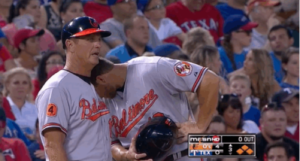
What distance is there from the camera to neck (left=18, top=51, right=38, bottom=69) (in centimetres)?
741

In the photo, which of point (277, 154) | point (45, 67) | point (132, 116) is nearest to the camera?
point (132, 116)

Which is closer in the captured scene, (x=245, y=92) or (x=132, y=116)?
(x=132, y=116)

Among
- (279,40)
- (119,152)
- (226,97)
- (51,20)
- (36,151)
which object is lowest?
(36,151)

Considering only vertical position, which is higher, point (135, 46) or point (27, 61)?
point (135, 46)

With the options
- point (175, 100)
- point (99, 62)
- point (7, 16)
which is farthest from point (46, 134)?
point (7, 16)

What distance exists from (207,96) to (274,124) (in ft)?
8.81

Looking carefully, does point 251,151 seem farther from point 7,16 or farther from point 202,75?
point 7,16

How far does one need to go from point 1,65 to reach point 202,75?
384 cm

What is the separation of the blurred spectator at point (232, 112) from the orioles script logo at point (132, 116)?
8.18ft

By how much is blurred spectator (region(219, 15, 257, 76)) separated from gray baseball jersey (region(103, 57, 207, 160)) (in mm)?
4050

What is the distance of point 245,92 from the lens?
280 inches

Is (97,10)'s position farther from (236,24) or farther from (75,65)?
(75,65)

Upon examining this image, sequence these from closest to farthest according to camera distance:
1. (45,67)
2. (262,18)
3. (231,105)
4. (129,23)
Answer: (231,105)
(45,67)
(129,23)
(262,18)

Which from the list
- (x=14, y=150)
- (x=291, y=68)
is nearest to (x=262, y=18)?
(x=291, y=68)
